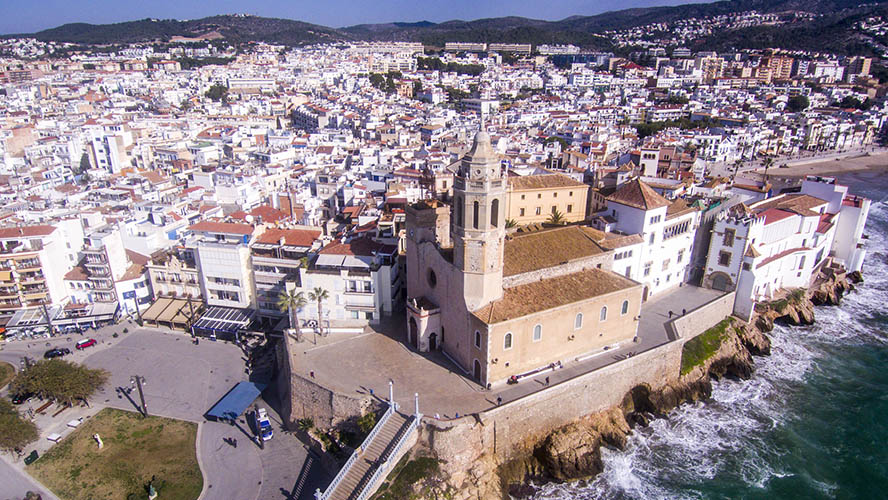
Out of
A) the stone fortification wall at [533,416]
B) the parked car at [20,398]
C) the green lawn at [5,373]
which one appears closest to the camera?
the stone fortification wall at [533,416]

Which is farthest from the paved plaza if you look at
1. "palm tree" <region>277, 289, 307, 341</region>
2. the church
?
"palm tree" <region>277, 289, 307, 341</region>

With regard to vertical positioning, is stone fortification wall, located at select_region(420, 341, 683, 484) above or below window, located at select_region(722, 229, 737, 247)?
below

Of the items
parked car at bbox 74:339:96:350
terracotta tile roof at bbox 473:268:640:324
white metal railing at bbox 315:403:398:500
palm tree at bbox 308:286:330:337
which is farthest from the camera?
parked car at bbox 74:339:96:350

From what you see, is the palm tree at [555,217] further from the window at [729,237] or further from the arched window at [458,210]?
the arched window at [458,210]

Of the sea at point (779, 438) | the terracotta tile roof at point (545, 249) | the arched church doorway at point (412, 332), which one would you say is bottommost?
the sea at point (779, 438)

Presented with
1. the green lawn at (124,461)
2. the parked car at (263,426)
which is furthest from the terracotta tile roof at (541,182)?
the green lawn at (124,461)

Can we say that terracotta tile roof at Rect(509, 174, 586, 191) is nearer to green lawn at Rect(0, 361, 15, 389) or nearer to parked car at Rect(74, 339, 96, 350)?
parked car at Rect(74, 339, 96, 350)
